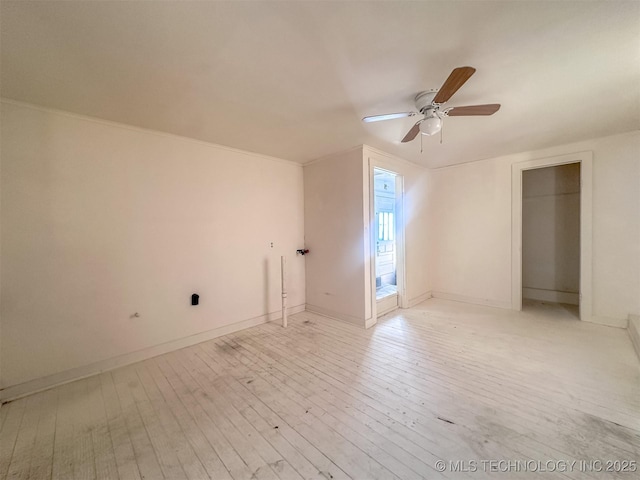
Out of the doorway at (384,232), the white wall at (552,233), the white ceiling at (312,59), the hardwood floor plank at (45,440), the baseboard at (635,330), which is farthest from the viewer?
the doorway at (384,232)

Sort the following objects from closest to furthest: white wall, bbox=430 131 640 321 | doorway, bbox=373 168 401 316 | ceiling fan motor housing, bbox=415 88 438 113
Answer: ceiling fan motor housing, bbox=415 88 438 113, white wall, bbox=430 131 640 321, doorway, bbox=373 168 401 316

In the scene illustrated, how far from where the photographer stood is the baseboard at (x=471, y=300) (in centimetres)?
395

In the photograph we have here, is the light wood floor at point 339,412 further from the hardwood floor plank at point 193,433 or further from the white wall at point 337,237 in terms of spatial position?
the white wall at point 337,237

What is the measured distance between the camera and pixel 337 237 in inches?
141

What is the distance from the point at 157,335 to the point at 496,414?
3.25 metres

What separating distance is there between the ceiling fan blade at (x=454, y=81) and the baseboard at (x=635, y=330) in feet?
10.8

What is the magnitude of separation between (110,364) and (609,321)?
6.05 m

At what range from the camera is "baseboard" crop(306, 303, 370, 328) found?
3.29 metres

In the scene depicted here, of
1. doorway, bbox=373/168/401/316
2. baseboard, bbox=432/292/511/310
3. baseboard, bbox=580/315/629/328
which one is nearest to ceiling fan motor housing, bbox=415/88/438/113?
doorway, bbox=373/168/401/316

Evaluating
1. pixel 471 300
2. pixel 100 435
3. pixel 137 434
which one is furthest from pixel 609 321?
pixel 100 435

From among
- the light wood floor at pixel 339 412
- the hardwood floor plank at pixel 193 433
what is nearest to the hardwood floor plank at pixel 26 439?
the light wood floor at pixel 339 412

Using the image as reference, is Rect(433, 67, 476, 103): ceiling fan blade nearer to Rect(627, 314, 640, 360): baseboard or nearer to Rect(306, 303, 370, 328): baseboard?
Rect(306, 303, 370, 328): baseboard

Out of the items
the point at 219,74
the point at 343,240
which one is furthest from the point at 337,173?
the point at 219,74

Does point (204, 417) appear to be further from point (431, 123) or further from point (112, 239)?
point (431, 123)
